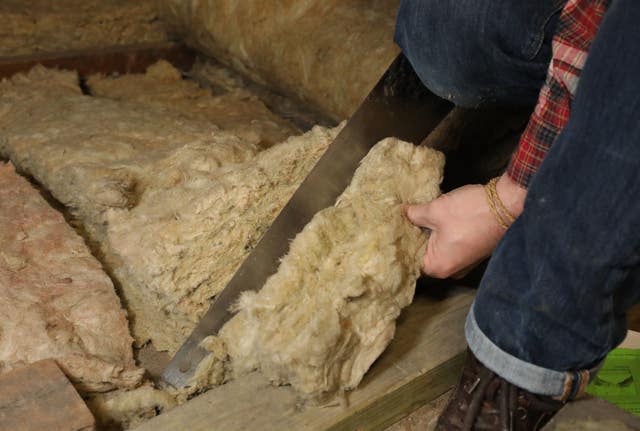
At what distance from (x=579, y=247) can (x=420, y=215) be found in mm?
441

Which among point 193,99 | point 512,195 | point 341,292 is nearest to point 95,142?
point 193,99

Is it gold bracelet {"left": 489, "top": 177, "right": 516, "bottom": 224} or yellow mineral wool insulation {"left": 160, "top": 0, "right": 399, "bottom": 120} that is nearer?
gold bracelet {"left": 489, "top": 177, "right": 516, "bottom": 224}

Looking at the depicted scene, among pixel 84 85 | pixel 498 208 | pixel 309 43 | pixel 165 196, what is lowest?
pixel 84 85

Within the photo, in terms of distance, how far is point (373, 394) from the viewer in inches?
55.7

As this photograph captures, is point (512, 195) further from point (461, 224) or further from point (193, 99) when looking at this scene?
point (193, 99)

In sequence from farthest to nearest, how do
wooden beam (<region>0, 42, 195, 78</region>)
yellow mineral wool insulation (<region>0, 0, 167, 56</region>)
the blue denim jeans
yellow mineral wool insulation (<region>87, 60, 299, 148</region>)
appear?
yellow mineral wool insulation (<region>0, 0, 167, 56</region>)
wooden beam (<region>0, 42, 195, 78</region>)
yellow mineral wool insulation (<region>87, 60, 299, 148</region>)
the blue denim jeans

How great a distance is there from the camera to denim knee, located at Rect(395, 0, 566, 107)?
1.32 meters

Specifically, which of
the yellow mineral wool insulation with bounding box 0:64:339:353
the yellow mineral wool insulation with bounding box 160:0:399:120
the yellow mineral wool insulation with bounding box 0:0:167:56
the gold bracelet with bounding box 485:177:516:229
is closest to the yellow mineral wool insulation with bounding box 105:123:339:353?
the yellow mineral wool insulation with bounding box 0:64:339:353

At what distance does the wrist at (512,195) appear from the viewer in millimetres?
1341

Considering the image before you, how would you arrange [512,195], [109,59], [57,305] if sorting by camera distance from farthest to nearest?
1. [109,59]
2. [57,305]
3. [512,195]

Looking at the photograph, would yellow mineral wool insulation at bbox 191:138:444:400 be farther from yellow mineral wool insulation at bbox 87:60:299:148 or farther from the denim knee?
yellow mineral wool insulation at bbox 87:60:299:148

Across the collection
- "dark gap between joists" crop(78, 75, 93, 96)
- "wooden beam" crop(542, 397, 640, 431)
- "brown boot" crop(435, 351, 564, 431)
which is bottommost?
"dark gap between joists" crop(78, 75, 93, 96)

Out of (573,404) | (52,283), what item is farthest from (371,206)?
(52,283)

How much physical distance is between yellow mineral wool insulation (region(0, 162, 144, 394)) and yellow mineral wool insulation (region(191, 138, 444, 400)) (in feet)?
0.68
